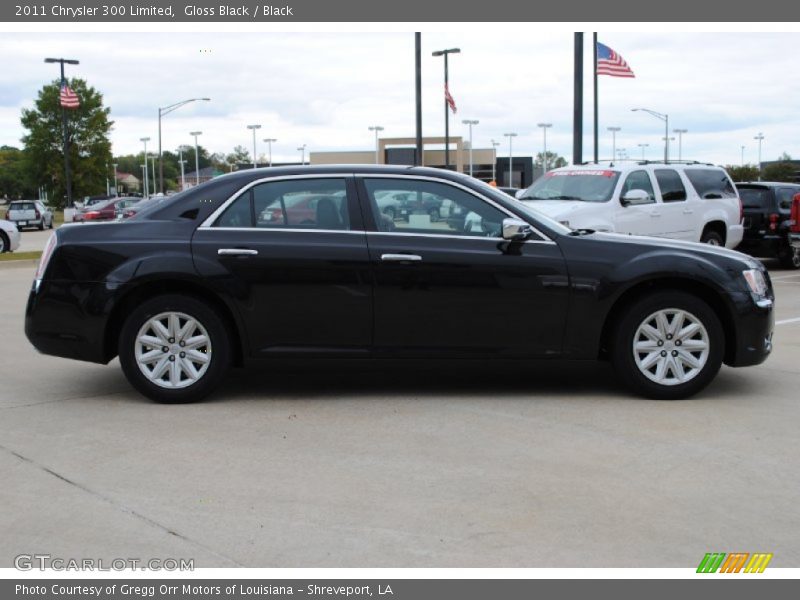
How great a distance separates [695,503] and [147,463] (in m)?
2.92

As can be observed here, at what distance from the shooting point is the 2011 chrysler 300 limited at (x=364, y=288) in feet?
21.5

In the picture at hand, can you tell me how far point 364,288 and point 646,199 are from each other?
829cm

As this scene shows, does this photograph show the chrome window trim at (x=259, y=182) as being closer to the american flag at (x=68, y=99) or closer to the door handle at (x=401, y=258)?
the door handle at (x=401, y=258)

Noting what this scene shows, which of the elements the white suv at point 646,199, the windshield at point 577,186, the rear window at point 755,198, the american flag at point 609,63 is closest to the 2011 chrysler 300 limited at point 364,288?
the white suv at point 646,199

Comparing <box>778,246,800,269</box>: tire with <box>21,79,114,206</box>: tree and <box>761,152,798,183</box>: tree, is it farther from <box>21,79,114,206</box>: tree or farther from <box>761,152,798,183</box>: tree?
<box>21,79,114,206</box>: tree

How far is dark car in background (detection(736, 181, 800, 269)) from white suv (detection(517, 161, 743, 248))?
204cm

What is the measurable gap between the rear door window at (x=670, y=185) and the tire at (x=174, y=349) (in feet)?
33.8

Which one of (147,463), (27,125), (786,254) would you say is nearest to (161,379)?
(147,463)

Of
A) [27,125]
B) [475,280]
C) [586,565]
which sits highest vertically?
[27,125]

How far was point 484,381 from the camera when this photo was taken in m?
7.41

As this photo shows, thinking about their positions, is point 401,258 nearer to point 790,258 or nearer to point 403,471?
point 403,471

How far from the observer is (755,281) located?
686cm

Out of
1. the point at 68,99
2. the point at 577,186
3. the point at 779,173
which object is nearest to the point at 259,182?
the point at 577,186

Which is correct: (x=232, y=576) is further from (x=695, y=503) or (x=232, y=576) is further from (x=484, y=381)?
(x=484, y=381)
